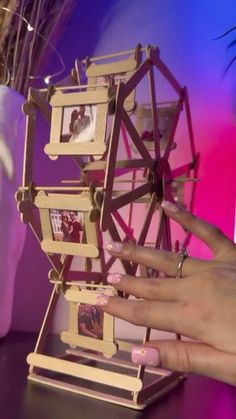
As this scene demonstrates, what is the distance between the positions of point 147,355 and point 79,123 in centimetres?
38

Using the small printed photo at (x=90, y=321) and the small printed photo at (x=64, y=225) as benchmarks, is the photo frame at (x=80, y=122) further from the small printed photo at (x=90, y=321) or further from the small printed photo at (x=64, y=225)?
the small printed photo at (x=90, y=321)

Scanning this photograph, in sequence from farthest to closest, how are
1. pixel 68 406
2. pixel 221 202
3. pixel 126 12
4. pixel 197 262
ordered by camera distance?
pixel 126 12 < pixel 221 202 < pixel 68 406 < pixel 197 262

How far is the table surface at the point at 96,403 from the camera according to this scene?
66 centimetres

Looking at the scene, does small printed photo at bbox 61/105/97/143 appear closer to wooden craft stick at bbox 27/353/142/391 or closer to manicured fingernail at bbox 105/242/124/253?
manicured fingernail at bbox 105/242/124/253

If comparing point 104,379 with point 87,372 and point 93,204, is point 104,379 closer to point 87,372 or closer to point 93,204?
point 87,372

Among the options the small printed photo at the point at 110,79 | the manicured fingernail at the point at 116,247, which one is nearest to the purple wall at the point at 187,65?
the small printed photo at the point at 110,79

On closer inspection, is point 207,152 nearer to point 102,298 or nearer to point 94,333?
point 94,333

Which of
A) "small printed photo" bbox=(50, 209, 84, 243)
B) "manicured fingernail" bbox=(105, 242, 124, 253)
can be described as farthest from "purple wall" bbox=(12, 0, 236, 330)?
"manicured fingernail" bbox=(105, 242, 124, 253)

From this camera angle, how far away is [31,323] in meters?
1.07

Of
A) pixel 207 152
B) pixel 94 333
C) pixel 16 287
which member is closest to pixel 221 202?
pixel 207 152

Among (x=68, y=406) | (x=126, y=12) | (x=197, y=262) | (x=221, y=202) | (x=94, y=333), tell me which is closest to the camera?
(x=197, y=262)

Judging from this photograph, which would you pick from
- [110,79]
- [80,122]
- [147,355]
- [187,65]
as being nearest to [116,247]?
[147,355]

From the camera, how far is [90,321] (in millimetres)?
796

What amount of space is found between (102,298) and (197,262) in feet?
0.33
